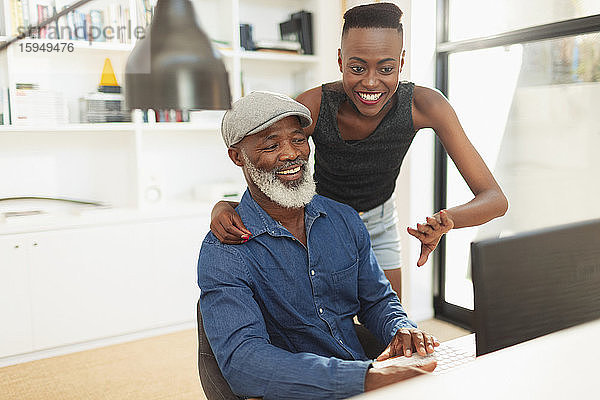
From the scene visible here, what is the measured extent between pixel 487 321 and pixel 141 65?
2.40ft

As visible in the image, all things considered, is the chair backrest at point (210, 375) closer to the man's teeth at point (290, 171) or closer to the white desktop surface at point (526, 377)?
the man's teeth at point (290, 171)

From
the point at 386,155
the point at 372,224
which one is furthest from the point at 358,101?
the point at 372,224

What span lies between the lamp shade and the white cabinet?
222cm

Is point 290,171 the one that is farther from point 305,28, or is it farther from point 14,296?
point 305,28

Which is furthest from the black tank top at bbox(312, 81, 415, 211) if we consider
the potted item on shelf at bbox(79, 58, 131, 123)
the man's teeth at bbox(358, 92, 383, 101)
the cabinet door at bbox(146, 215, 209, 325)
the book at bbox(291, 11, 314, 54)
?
the book at bbox(291, 11, 314, 54)

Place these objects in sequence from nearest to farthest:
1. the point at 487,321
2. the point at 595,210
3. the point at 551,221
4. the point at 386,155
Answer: the point at 487,321
the point at 386,155
the point at 595,210
the point at 551,221

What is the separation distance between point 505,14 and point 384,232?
1.78 meters

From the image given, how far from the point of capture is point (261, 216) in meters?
1.51

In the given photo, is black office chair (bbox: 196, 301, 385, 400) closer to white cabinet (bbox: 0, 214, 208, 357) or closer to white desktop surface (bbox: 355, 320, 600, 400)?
white desktop surface (bbox: 355, 320, 600, 400)

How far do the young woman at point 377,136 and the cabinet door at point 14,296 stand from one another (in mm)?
1768

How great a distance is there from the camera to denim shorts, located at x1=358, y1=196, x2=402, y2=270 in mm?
1949

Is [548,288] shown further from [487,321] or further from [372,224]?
[372,224]

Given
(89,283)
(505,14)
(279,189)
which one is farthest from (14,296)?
(505,14)

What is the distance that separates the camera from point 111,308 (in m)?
3.17
